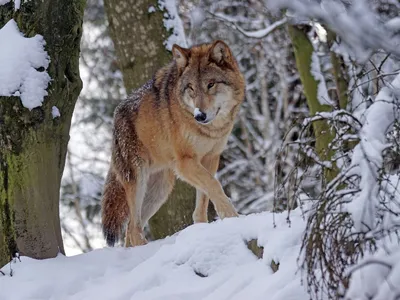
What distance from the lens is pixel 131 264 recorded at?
235 inches

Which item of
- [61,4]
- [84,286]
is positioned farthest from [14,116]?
[84,286]

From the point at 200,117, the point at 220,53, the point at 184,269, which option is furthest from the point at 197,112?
the point at 184,269

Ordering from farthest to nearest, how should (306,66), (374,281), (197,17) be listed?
(197,17) → (306,66) → (374,281)

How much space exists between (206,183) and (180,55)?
4.34ft

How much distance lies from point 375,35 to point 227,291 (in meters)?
2.45

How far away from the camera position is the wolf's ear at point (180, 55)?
7520 millimetres

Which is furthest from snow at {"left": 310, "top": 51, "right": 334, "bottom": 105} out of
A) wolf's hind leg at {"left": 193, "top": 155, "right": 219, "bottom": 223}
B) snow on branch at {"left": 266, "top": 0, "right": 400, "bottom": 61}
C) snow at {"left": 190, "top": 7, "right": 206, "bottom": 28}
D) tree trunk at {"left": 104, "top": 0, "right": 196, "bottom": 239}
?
snow on branch at {"left": 266, "top": 0, "right": 400, "bottom": 61}

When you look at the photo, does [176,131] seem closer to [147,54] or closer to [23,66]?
[23,66]

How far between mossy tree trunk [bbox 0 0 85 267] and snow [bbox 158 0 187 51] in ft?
9.17

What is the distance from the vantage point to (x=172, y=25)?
915cm

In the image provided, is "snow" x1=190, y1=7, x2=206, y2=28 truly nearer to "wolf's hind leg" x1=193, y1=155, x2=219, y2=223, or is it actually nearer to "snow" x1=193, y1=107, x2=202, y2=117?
"wolf's hind leg" x1=193, y1=155, x2=219, y2=223

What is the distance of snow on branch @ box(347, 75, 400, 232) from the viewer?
12.1ft

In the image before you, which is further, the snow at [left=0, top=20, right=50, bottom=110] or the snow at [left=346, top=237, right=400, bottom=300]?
the snow at [left=0, top=20, right=50, bottom=110]

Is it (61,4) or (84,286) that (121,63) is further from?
(84,286)
